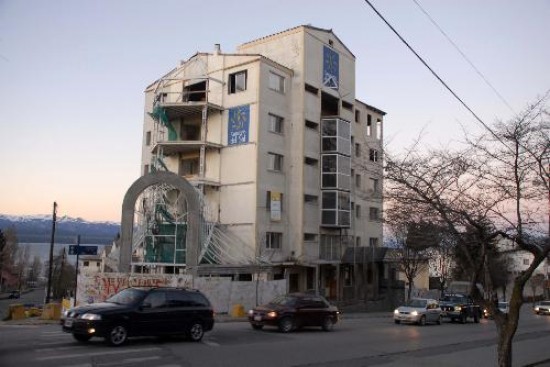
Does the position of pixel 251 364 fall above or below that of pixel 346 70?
below

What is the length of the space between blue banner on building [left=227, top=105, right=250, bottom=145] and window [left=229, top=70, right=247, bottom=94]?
55.3 inches

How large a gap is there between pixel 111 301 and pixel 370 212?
124 ft

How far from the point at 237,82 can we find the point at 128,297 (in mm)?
27418

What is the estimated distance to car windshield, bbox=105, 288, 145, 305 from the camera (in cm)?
1648

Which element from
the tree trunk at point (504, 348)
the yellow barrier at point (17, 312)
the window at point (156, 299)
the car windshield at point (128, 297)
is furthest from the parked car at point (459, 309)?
the tree trunk at point (504, 348)

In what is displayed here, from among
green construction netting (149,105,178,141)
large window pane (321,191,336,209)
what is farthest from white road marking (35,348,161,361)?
large window pane (321,191,336,209)

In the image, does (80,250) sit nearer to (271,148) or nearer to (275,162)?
(275,162)

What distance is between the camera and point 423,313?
31734mm

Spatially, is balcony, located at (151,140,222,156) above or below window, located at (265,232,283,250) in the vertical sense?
above

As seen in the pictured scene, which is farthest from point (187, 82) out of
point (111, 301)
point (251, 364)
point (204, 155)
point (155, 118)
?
point (251, 364)

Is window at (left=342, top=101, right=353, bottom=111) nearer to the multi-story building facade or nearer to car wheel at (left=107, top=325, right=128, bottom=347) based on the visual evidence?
the multi-story building facade

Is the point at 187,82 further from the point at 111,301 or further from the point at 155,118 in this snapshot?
the point at 111,301

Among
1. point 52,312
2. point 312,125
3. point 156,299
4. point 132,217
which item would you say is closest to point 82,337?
point 156,299

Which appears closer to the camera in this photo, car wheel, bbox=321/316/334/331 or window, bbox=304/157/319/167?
car wheel, bbox=321/316/334/331
